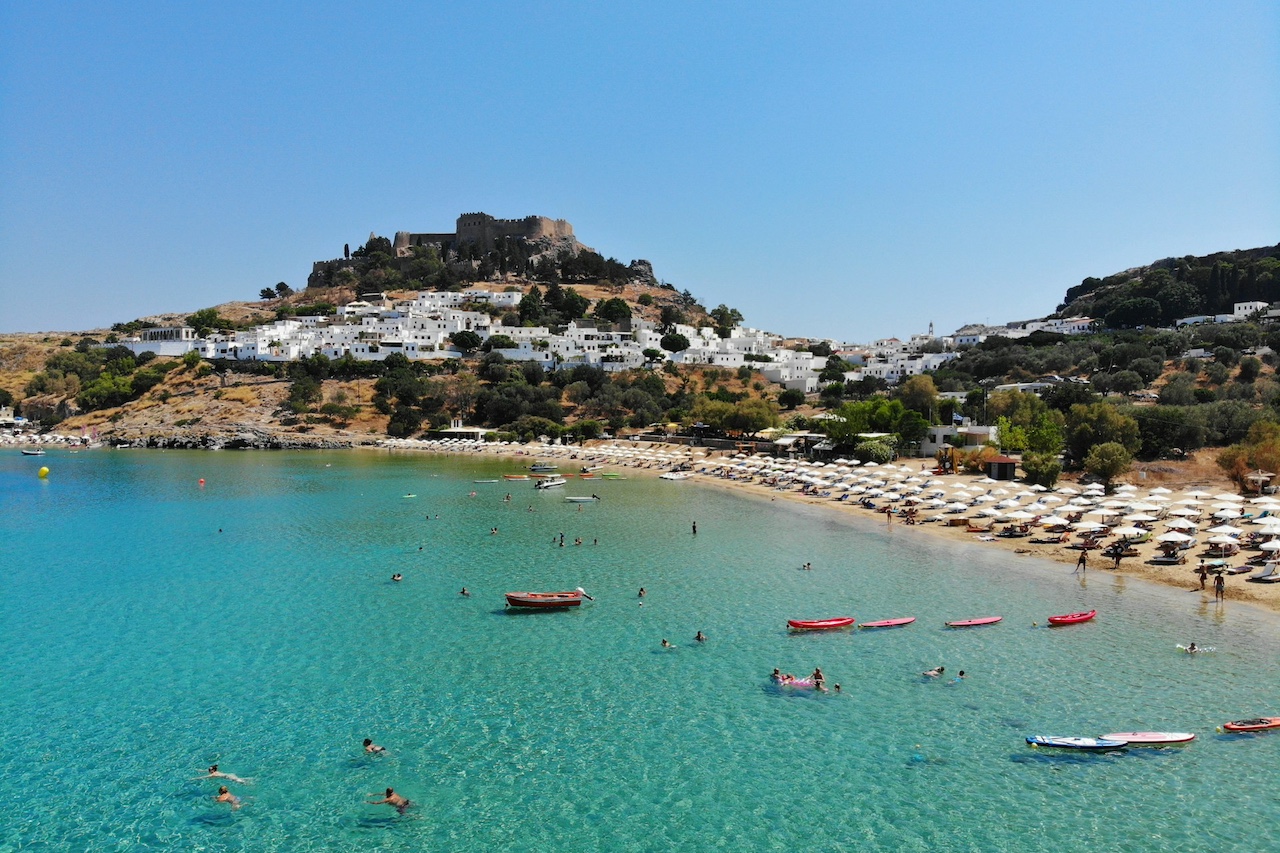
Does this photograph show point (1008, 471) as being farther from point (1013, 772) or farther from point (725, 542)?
point (1013, 772)

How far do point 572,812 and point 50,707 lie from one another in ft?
41.3

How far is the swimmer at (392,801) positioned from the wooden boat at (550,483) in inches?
1577

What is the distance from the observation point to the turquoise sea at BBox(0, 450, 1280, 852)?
43.5 feet

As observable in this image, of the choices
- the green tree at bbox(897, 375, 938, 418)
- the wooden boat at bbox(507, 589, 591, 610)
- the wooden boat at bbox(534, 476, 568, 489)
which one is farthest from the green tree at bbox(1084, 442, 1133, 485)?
the wooden boat at bbox(534, 476, 568, 489)

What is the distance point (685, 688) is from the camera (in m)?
18.6

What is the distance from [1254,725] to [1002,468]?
1322 inches

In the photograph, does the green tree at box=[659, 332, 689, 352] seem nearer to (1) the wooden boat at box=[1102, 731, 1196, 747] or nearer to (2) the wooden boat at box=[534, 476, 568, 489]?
(2) the wooden boat at box=[534, 476, 568, 489]

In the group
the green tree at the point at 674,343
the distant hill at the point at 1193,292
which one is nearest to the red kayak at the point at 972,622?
the green tree at the point at 674,343

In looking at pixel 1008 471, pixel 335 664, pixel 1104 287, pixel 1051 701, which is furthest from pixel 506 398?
pixel 1104 287

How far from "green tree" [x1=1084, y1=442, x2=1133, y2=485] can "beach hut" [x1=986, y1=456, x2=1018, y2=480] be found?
575 centimetres

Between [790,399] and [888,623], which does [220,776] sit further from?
[790,399]

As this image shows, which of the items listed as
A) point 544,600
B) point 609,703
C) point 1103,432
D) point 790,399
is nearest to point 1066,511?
point 1103,432

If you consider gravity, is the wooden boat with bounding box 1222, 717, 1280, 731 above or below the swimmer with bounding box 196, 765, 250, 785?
above

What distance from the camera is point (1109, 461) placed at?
41.3m
